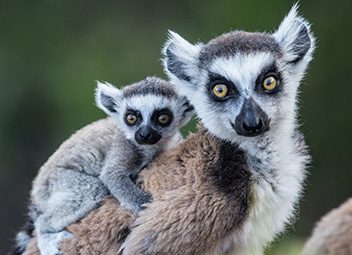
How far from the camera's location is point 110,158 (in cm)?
780

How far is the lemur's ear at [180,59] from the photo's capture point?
758 cm

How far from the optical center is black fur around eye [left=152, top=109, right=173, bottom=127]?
799 centimetres

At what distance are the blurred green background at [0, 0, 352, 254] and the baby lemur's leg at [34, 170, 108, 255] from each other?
8105 millimetres

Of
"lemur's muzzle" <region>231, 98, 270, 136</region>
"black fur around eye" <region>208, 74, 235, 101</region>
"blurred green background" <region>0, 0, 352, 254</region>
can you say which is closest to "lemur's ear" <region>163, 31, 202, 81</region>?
"black fur around eye" <region>208, 74, 235, 101</region>

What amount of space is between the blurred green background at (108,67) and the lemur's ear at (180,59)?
8258 mm

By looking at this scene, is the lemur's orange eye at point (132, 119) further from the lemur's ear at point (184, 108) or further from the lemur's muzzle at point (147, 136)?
the lemur's ear at point (184, 108)

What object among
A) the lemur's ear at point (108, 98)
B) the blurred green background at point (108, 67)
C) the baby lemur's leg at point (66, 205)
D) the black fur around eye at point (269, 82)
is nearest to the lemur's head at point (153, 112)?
the lemur's ear at point (108, 98)

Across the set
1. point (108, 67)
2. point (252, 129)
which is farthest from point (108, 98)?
point (108, 67)

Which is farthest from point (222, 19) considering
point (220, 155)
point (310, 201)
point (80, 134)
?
point (220, 155)

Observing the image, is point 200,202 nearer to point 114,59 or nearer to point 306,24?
point 306,24

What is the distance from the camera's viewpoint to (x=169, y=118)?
8.02m

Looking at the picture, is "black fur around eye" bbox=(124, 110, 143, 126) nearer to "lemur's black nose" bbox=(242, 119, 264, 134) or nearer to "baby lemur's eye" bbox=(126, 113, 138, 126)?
"baby lemur's eye" bbox=(126, 113, 138, 126)

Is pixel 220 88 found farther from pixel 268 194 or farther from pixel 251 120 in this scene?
pixel 268 194

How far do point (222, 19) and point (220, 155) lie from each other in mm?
10335
